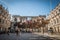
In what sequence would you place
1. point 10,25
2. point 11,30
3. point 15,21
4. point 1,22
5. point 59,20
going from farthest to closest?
point 10,25
point 11,30
point 15,21
point 1,22
point 59,20

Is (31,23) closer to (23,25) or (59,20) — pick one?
(23,25)

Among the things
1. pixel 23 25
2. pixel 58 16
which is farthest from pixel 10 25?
pixel 58 16

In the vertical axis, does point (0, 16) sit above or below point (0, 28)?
above

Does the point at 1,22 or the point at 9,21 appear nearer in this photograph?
the point at 1,22

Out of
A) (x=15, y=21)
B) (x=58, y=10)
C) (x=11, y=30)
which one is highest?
(x=58, y=10)

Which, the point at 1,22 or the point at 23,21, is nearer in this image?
the point at 1,22

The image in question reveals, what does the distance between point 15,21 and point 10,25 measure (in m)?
6.92

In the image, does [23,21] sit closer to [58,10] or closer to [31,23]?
[31,23]

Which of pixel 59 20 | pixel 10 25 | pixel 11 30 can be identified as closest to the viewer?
pixel 59 20

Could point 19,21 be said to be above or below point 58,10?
below

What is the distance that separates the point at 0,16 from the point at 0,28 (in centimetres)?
321

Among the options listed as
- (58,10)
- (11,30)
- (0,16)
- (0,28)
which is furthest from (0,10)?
(58,10)

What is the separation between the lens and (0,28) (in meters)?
33.7

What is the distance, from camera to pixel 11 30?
42438 millimetres
